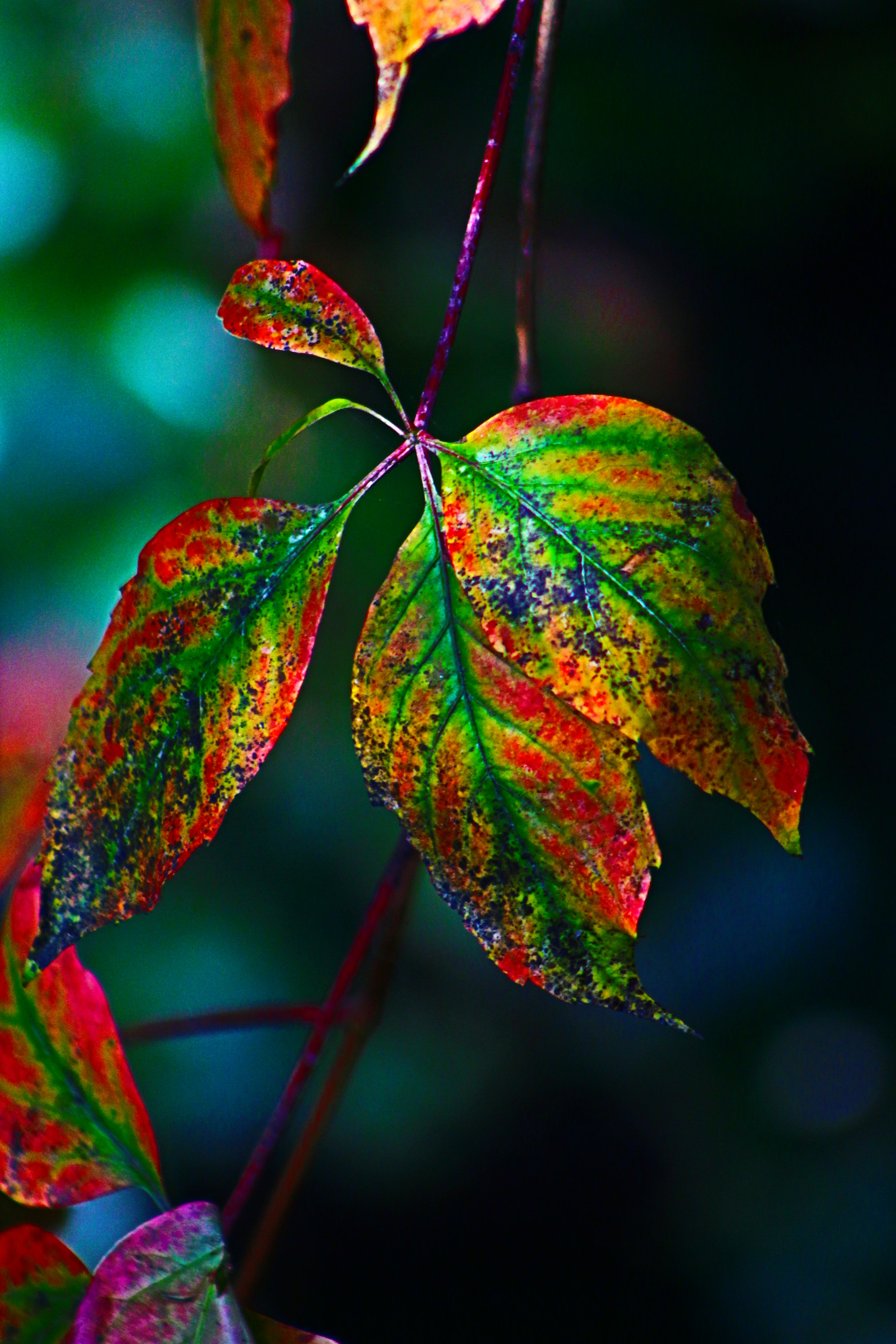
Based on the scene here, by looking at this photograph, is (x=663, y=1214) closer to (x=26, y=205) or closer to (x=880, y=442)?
(x=880, y=442)

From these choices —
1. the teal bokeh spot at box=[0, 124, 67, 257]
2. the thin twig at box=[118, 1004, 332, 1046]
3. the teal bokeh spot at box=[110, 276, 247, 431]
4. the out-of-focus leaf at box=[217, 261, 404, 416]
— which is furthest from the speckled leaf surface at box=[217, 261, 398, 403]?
the teal bokeh spot at box=[0, 124, 67, 257]

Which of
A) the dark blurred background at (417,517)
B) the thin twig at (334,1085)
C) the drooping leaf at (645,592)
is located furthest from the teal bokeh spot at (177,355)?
the drooping leaf at (645,592)

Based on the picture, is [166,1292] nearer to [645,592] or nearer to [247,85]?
[645,592]

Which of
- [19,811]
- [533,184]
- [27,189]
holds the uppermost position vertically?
[27,189]

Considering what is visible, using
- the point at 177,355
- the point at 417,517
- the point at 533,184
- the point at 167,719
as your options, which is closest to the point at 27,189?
the point at 177,355

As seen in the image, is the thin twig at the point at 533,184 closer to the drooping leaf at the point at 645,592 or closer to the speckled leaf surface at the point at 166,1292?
the drooping leaf at the point at 645,592

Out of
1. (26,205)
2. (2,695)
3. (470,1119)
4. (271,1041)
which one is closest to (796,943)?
(470,1119)
